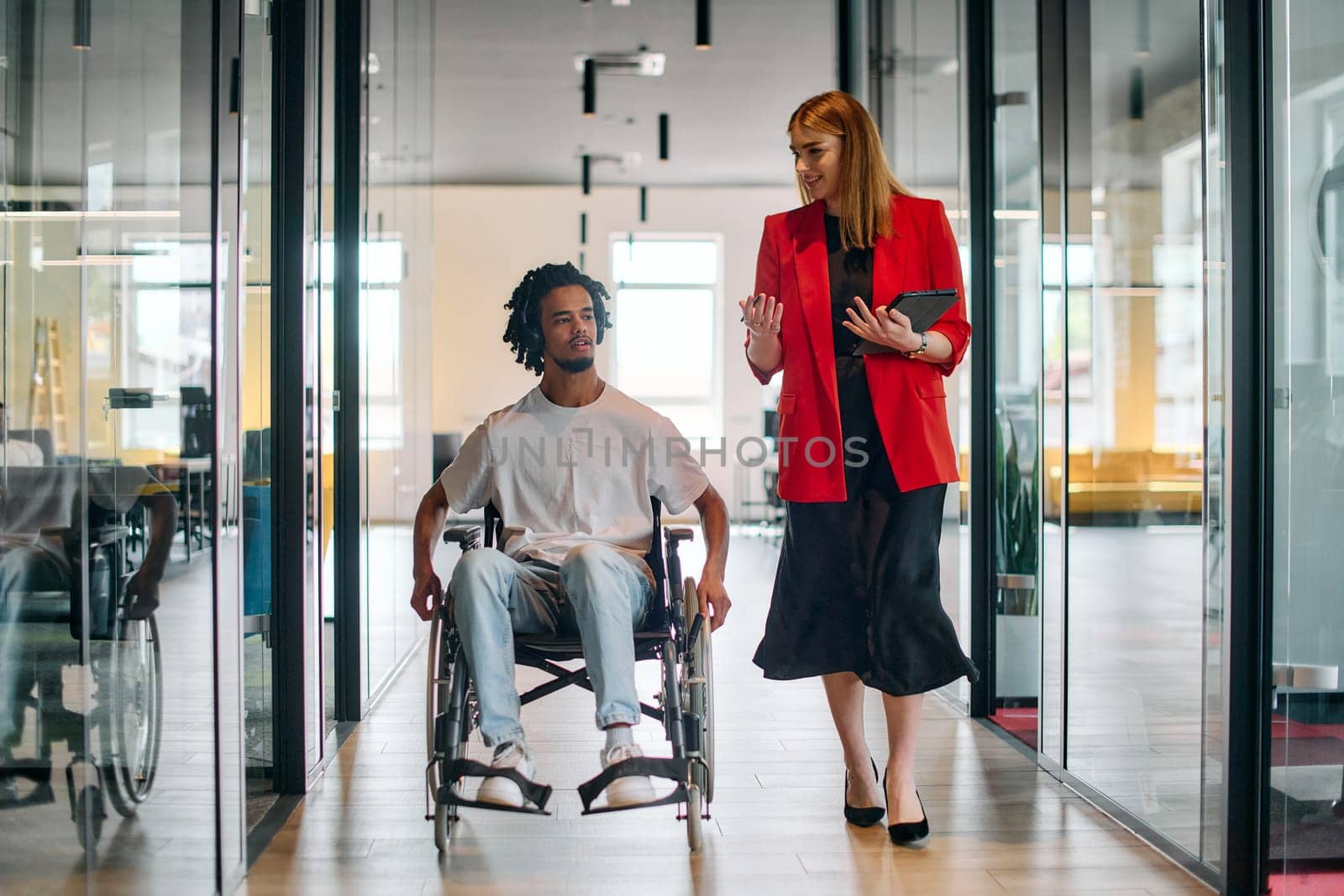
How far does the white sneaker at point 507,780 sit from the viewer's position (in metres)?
2.13

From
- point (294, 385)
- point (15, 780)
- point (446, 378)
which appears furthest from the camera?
point (446, 378)

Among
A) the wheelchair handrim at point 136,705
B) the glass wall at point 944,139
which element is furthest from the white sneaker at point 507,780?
the glass wall at point 944,139

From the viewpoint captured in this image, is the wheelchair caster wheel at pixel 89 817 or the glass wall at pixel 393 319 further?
the glass wall at pixel 393 319

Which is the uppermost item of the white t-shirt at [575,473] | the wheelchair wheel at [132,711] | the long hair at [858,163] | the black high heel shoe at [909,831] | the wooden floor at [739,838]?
the long hair at [858,163]

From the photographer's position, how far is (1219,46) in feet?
7.04

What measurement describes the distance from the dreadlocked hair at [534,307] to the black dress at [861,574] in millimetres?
572

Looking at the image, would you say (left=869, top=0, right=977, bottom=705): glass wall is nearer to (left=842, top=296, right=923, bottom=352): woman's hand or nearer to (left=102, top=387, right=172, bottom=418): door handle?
(left=842, top=296, right=923, bottom=352): woman's hand

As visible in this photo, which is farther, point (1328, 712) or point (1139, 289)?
point (1139, 289)

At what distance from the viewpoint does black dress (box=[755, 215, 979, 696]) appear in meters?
2.40

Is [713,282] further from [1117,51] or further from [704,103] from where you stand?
[1117,51]

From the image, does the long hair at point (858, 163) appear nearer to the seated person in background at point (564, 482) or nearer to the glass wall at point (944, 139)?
the seated person in background at point (564, 482)

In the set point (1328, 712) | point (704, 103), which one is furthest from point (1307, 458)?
point (704, 103)

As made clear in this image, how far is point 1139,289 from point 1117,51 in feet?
1.86

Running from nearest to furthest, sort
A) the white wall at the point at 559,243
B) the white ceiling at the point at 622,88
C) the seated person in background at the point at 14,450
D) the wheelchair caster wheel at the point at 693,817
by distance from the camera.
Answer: the seated person in background at the point at 14,450 < the wheelchair caster wheel at the point at 693,817 < the white ceiling at the point at 622,88 < the white wall at the point at 559,243
